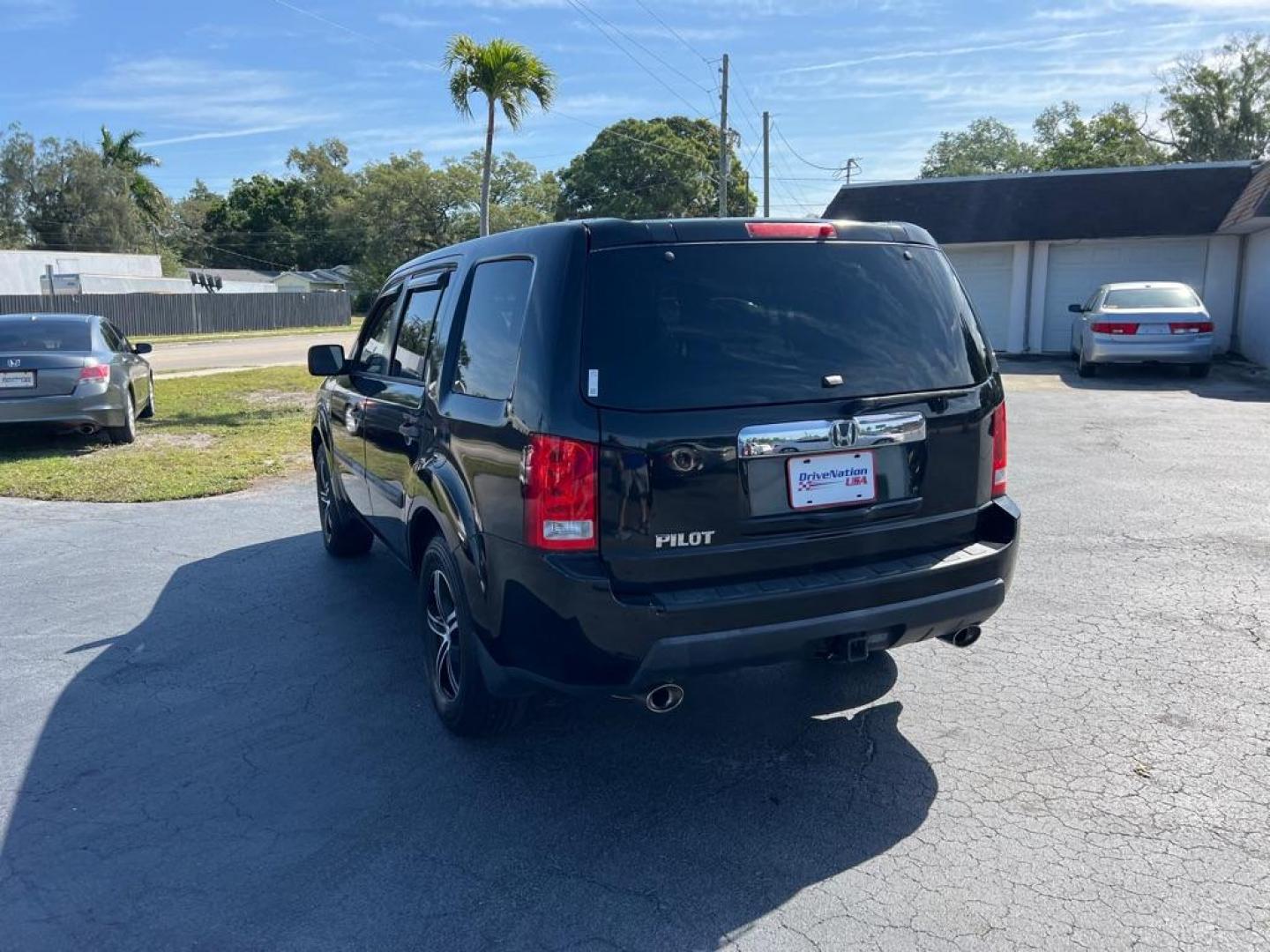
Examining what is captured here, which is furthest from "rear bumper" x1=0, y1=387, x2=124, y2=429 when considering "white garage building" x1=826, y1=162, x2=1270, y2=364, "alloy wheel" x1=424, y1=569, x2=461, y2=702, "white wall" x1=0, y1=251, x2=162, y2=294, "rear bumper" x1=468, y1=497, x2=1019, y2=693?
"white wall" x1=0, y1=251, x2=162, y2=294

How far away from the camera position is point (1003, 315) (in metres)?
23.1

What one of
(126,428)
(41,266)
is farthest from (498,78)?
(41,266)

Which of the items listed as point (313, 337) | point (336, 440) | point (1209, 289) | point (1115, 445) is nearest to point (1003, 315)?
point (1209, 289)

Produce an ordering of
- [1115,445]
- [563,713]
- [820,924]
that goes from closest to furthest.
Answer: [820,924], [563,713], [1115,445]

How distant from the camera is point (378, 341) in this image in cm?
562

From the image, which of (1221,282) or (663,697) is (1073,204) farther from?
(663,697)

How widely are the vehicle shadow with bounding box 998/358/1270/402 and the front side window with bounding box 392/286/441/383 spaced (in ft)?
41.3

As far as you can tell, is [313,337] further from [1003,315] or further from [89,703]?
[89,703]

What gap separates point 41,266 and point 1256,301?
51.1 meters

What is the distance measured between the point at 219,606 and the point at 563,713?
267 centimetres

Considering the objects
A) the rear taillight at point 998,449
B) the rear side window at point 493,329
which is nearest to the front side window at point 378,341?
the rear side window at point 493,329

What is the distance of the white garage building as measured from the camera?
20.9 metres

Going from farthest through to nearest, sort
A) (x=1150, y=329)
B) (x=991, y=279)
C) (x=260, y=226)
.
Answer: (x=260, y=226)
(x=991, y=279)
(x=1150, y=329)

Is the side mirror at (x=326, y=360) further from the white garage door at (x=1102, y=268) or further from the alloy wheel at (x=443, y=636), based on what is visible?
the white garage door at (x=1102, y=268)
